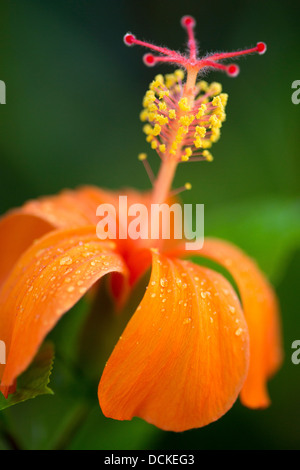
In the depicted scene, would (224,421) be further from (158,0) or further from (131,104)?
(158,0)

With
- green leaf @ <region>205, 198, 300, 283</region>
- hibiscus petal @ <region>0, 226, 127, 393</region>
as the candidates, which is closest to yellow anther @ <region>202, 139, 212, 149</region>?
hibiscus petal @ <region>0, 226, 127, 393</region>

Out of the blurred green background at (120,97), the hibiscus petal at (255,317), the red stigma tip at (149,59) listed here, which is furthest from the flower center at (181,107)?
the blurred green background at (120,97)

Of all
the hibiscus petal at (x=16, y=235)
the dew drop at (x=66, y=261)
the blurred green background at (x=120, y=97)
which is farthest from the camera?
the blurred green background at (x=120, y=97)

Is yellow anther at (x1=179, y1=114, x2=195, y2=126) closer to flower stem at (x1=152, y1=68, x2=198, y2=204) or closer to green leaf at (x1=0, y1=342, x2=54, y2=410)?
flower stem at (x1=152, y1=68, x2=198, y2=204)

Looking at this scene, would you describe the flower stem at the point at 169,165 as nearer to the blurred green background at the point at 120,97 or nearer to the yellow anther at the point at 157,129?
the yellow anther at the point at 157,129

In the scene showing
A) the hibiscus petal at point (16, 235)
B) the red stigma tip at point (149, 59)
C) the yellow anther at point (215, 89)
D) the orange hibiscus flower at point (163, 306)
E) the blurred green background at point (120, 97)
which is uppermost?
the blurred green background at point (120, 97)
